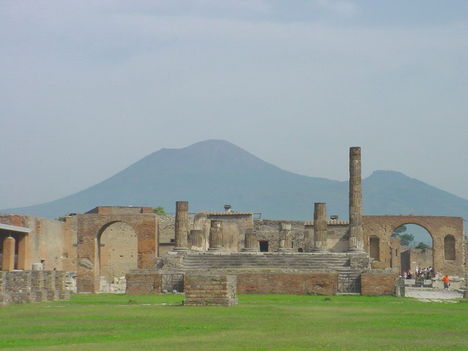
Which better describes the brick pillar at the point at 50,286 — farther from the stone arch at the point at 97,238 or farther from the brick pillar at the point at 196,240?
the stone arch at the point at 97,238

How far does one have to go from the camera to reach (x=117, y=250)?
183ft

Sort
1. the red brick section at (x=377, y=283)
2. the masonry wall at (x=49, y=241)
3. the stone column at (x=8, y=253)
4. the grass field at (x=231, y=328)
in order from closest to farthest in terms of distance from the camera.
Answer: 1. the grass field at (x=231, y=328)
2. the red brick section at (x=377, y=283)
3. the stone column at (x=8, y=253)
4. the masonry wall at (x=49, y=241)

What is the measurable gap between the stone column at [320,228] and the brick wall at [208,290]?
72.7ft

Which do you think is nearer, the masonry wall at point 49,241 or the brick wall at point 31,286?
the brick wall at point 31,286

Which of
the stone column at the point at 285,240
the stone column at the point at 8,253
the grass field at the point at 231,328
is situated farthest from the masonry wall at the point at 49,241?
the grass field at the point at 231,328

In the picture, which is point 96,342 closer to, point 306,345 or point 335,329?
point 306,345

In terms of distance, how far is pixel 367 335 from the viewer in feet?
48.4

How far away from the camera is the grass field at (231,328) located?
13.4m

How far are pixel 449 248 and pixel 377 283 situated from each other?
98.8 ft

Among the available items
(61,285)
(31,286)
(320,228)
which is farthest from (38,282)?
(320,228)

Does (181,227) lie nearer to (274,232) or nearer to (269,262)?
(269,262)

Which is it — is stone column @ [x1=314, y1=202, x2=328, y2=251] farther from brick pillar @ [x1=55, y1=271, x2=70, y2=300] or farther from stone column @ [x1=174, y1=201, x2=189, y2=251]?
brick pillar @ [x1=55, y1=271, x2=70, y2=300]

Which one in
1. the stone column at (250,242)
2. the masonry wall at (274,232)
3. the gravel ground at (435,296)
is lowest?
the gravel ground at (435,296)

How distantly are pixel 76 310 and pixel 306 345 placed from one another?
9.57m
